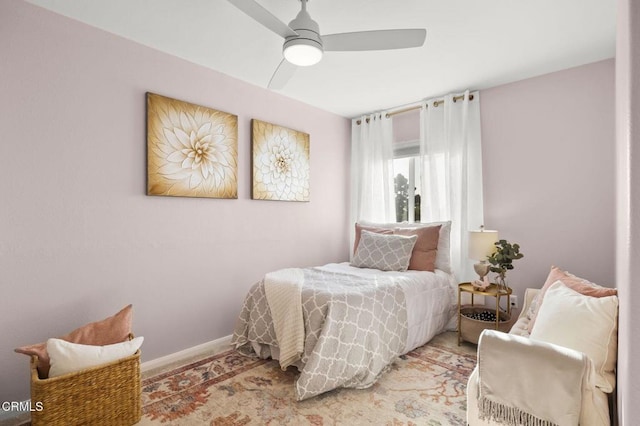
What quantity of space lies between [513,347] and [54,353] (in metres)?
2.33

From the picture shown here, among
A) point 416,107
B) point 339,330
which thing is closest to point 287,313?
point 339,330

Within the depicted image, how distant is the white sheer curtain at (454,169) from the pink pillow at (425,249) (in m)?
0.33

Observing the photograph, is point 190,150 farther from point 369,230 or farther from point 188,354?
point 369,230

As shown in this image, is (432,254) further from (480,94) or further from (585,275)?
(480,94)

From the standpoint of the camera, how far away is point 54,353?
1.80 m

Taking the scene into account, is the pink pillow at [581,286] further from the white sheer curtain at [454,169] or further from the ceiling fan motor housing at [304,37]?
the ceiling fan motor housing at [304,37]

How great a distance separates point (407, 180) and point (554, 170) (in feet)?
5.05

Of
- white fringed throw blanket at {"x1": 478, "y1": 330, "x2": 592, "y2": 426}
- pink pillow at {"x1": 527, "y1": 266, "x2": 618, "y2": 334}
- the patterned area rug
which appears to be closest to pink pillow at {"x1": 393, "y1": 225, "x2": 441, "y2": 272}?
the patterned area rug

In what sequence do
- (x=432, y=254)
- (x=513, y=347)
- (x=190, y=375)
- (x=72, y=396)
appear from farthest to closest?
1. (x=432, y=254)
2. (x=190, y=375)
3. (x=72, y=396)
4. (x=513, y=347)

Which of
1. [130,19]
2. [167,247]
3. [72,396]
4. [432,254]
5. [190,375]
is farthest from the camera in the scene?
[432,254]

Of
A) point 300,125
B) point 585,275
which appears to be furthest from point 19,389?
point 585,275

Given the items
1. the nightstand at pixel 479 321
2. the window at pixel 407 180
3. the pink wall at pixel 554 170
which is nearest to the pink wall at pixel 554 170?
the pink wall at pixel 554 170

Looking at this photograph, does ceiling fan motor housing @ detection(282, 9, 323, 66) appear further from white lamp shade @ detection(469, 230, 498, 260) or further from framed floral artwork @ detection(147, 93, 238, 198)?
white lamp shade @ detection(469, 230, 498, 260)

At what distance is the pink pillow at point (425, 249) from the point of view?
11.0ft
